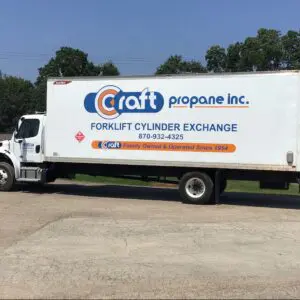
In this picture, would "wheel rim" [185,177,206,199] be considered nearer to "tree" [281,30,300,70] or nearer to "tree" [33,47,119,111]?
"tree" [33,47,119,111]

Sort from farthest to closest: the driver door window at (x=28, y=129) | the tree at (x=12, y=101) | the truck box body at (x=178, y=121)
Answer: the tree at (x=12, y=101), the driver door window at (x=28, y=129), the truck box body at (x=178, y=121)

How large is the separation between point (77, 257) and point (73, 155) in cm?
773

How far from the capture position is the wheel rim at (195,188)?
14.5m

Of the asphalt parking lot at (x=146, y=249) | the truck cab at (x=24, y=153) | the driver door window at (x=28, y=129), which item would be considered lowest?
the asphalt parking lot at (x=146, y=249)

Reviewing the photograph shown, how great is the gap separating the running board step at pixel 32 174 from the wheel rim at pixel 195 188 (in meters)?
4.62

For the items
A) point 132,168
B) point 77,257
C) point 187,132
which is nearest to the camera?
point 77,257

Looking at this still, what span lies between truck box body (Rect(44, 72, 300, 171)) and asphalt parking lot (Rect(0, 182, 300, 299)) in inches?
54.7

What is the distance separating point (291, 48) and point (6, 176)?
102699 mm

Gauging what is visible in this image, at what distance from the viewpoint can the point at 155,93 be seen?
48.0 ft

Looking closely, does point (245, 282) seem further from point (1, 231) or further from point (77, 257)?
point (1, 231)

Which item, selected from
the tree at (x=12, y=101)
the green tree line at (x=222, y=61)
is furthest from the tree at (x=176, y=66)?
the tree at (x=12, y=101)

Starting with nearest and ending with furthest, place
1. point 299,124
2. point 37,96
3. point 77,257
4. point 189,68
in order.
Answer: point 77,257
point 299,124
point 37,96
point 189,68

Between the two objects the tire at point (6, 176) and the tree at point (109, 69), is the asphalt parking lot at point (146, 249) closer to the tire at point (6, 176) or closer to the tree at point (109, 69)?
the tire at point (6, 176)

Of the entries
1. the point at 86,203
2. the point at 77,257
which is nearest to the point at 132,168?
the point at 86,203
